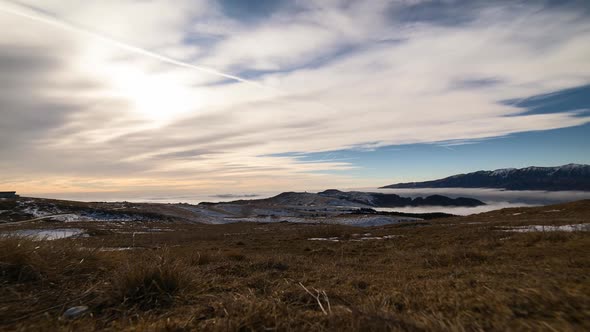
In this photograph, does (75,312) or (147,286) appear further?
(147,286)

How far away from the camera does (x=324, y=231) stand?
27188mm

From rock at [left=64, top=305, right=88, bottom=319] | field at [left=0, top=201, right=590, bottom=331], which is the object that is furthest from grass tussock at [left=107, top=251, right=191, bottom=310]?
rock at [left=64, top=305, right=88, bottom=319]

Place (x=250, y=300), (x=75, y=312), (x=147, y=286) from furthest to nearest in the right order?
1. (x=147, y=286)
2. (x=250, y=300)
3. (x=75, y=312)

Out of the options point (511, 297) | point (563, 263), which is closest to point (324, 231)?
point (563, 263)

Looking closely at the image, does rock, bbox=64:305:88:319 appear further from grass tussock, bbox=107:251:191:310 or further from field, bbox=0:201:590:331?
grass tussock, bbox=107:251:191:310

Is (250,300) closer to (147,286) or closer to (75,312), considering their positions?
(147,286)

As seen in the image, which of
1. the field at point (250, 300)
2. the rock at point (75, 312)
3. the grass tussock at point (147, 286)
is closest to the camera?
the field at point (250, 300)

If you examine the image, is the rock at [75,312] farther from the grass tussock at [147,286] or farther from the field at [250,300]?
the grass tussock at [147,286]

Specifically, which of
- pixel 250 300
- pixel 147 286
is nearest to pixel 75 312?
pixel 147 286

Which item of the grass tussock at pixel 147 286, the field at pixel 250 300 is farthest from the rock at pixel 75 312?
the grass tussock at pixel 147 286

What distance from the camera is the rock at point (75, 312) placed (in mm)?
3039

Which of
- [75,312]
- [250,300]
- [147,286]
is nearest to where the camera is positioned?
[75,312]

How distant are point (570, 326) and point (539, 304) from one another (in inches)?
19.0

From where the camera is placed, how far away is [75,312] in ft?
10.1
